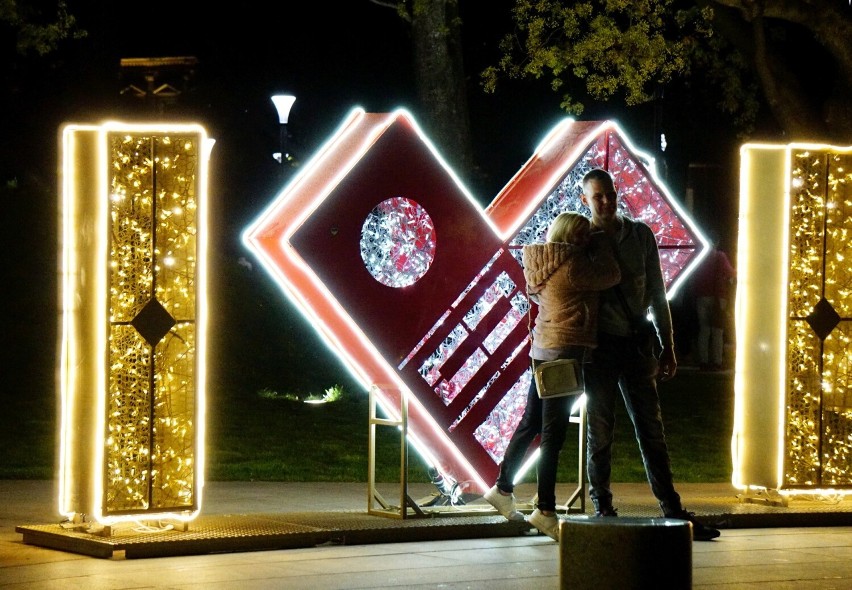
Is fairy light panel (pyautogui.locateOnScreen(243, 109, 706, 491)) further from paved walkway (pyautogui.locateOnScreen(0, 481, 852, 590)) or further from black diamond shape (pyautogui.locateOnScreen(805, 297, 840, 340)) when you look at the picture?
black diamond shape (pyautogui.locateOnScreen(805, 297, 840, 340))

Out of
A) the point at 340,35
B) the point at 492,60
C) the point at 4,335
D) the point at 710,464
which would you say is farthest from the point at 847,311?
A: the point at 340,35

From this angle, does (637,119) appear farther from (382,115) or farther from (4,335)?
(382,115)

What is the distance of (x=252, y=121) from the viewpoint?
30859mm

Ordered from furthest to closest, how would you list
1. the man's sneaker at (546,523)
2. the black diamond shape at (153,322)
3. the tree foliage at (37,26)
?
the tree foliage at (37,26)
the man's sneaker at (546,523)
the black diamond shape at (153,322)

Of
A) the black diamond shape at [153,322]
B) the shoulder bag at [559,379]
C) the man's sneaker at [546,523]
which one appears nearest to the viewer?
the black diamond shape at [153,322]

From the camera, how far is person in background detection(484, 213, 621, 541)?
9555mm

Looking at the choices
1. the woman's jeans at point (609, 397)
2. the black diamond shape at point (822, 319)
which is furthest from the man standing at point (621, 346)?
the black diamond shape at point (822, 319)

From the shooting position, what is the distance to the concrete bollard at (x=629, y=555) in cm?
659

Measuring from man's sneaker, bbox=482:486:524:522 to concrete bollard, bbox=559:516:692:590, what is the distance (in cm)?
322

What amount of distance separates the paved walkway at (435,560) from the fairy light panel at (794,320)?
354mm

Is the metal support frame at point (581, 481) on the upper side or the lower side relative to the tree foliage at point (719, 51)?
lower

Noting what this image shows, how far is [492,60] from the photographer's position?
91.7ft

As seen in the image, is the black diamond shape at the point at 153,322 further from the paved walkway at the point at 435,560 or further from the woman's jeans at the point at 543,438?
the woman's jeans at the point at 543,438

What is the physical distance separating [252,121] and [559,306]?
71.8 feet
